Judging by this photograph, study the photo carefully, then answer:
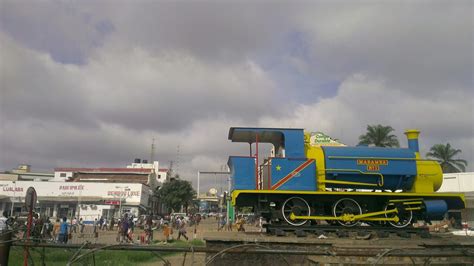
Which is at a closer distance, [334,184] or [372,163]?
[334,184]

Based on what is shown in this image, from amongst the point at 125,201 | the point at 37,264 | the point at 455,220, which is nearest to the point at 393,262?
the point at 37,264

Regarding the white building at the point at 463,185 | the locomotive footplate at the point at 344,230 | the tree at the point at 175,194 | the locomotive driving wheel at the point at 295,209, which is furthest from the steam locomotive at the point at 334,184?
the tree at the point at 175,194

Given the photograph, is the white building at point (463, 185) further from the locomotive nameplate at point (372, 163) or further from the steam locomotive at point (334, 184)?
the locomotive nameplate at point (372, 163)

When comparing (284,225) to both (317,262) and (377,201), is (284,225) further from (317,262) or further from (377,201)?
(377,201)

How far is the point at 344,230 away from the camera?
11.9 metres

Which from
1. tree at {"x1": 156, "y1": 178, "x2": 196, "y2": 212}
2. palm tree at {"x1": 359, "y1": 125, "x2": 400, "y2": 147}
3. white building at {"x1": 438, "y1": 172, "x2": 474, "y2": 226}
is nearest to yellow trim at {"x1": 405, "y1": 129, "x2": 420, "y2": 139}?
white building at {"x1": 438, "y1": 172, "x2": 474, "y2": 226}

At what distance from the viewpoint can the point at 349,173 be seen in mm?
12930

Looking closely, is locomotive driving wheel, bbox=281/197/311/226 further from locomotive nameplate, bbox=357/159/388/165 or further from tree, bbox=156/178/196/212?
tree, bbox=156/178/196/212

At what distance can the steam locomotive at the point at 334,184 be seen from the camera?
40.0ft

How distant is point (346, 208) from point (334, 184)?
913 mm

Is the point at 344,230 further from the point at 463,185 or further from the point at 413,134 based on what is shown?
the point at 463,185

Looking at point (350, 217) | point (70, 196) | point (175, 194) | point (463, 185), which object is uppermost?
point (175, 194)

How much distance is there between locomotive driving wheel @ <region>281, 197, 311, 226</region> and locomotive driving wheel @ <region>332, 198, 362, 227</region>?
3.09ft

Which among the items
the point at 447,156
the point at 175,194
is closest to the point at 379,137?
the point at 447,156
